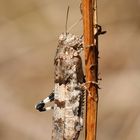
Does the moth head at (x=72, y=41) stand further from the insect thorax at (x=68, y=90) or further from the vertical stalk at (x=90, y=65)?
the vertical stalk at (x=90, y=65)

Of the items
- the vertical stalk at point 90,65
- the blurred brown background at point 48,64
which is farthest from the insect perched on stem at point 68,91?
the blurred brown background at point 48,64

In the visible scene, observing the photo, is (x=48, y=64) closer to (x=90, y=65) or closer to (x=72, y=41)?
(x=72, y=41)

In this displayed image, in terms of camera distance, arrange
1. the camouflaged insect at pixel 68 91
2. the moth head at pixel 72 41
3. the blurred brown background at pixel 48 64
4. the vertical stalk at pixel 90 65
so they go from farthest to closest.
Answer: the blurred brown background at pixel 48 64 → the moth head at pixel 72 41 → the camouflaged insect at pixel 68 91 → the vertical stalk at pixel 90 65

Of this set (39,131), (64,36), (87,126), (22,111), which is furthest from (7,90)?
(87,126)

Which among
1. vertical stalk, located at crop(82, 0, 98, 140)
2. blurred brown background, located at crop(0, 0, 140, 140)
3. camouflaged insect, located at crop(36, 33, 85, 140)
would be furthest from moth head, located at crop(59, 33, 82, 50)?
blurred brown background, located at crop(0, 0, 140, 140)

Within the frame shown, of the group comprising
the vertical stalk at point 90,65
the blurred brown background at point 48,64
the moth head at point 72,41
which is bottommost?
the vertical stalk at point 90,65

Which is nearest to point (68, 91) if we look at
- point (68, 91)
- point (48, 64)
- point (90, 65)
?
Result: point (68, 91)
